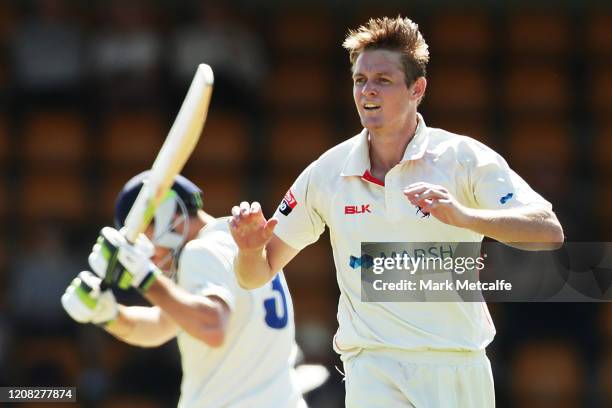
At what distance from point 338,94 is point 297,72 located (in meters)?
0.36

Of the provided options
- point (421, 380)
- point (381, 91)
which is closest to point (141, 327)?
point (421, 380)

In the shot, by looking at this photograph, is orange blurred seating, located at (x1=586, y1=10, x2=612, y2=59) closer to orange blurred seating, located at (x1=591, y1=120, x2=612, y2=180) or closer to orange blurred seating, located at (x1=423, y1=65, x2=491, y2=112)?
orange blurred seating, located at (x1=591, y1=120, x2=612, y2=180)

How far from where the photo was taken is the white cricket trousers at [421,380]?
412 cm

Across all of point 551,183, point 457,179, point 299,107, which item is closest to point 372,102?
point 457,179

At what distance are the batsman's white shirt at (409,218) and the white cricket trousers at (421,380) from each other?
42mm

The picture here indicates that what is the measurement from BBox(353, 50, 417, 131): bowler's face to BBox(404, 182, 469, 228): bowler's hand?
53 cm

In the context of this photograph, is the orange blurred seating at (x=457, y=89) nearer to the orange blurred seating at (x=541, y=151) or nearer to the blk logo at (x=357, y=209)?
the orange blurred seating at (x=541, y=151)

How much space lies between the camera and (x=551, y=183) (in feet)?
26.9

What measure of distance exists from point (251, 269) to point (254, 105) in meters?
4.76

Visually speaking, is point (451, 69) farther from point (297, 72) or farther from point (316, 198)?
point (316, 198)

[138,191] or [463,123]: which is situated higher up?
[138,191]

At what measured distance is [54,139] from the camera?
8.95 meters

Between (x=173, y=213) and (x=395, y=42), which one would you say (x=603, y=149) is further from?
(x=395, y=42)

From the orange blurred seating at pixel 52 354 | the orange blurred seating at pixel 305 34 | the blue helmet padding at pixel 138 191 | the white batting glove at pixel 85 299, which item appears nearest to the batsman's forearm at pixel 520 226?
the white batting glove at pixel 85 299
